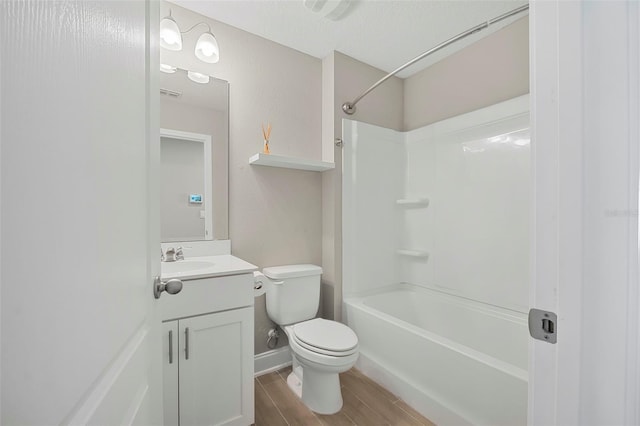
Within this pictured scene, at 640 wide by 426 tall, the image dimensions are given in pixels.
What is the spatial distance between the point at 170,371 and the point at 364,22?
7.59ft

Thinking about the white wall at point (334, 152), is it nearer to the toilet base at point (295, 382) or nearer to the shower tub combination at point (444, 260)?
the shower tub combination at point (444, 260)

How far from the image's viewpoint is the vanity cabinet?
1.16m

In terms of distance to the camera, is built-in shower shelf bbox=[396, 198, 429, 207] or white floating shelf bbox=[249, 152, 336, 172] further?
built-in shower shelf bbox=[396, 198, 429, 207]

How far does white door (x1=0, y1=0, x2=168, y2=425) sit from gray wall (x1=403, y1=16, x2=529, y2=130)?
86.2 inches

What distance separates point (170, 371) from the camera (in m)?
1.15

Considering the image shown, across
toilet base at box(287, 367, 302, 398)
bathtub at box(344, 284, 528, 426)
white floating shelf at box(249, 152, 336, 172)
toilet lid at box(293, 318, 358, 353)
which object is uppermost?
white floating shelf at box(249, 152, 336, 172)

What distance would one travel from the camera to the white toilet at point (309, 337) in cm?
144

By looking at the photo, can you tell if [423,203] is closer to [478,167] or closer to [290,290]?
[478,167]

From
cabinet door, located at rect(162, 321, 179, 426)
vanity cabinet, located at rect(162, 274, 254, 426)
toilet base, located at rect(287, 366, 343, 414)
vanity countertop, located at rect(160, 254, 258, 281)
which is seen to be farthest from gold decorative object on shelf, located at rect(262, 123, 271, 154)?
toilet base, located at rect(287, 366, 343, 414)

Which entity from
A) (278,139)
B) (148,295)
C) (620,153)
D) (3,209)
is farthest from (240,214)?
(620,153)

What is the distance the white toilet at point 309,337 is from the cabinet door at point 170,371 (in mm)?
481

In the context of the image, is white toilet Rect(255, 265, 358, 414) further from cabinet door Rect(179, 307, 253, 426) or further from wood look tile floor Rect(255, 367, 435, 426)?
cabinet door Rect(179, 307, 253, 426)

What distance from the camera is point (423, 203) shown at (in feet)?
7.70

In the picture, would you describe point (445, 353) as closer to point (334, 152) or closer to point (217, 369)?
point (217, 369)
